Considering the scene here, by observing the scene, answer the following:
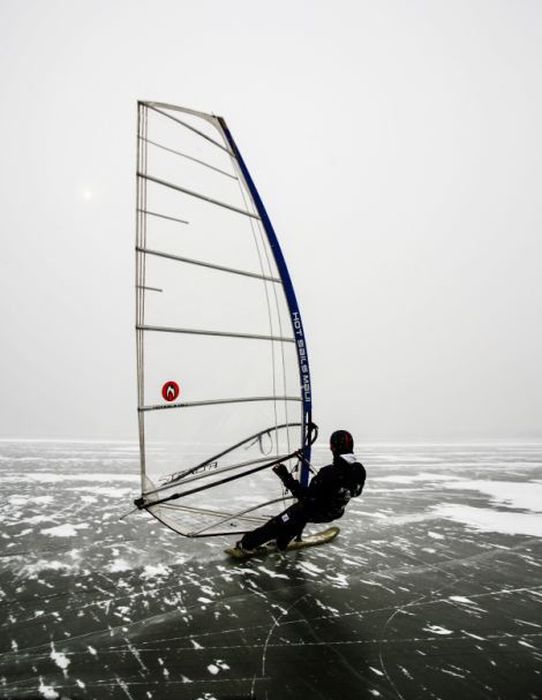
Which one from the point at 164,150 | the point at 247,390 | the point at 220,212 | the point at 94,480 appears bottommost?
the point at 94,480

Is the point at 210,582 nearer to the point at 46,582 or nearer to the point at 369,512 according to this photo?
the point at 46,582

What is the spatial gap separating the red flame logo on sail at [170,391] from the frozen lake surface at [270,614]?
1.70 m

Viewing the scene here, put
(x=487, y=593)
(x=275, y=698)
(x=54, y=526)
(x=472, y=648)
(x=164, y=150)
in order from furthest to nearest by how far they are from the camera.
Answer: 1. (x=54, y=526)
2. (x=164, y=150)
3. (x=487, y=593)
4. (x=472, y=648)
5. (x=275, y=698)

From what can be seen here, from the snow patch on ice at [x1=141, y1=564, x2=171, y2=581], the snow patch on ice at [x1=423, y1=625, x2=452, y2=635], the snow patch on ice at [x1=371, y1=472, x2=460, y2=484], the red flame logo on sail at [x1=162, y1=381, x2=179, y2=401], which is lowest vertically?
the snow patch on ice at [x1=371, y1=472, x2=460, y2=484]

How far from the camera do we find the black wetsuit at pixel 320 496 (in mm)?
4043

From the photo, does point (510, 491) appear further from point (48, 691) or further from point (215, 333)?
point (48, 691)

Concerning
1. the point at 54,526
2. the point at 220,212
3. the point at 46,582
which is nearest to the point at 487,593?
the point at 46,582

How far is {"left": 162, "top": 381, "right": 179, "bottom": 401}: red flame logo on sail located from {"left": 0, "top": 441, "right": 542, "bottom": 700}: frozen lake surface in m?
1.70

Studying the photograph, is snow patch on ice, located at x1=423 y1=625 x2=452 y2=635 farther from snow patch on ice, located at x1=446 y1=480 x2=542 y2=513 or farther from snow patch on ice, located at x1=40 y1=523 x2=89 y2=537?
snow patch on ice, located at x1=446 y1=480 x2=542 y2=513

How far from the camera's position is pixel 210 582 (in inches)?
152

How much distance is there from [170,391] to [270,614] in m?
2.11

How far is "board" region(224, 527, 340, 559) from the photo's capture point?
4.51 m

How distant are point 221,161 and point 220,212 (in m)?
0.57

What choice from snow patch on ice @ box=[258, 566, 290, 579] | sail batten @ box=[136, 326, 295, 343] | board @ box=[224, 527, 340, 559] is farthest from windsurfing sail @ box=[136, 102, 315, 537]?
snow patch on ice @ box=[258, 566, 290, 579]
